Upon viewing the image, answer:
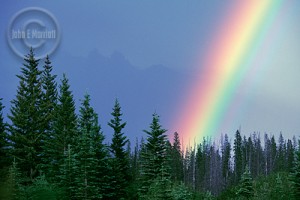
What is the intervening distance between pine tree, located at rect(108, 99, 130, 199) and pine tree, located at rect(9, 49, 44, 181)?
1127 cm

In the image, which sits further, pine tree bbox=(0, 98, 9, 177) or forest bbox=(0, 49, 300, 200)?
pine tree bbox=(0, 98, 9, 177)

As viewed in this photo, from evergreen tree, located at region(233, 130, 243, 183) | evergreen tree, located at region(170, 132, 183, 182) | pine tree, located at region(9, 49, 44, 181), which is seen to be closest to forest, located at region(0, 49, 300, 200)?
pine tree, located at region(9, 49, 44, 181)

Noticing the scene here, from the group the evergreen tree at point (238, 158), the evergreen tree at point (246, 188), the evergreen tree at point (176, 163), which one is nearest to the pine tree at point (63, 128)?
the evergreen tree at point (246, 188)

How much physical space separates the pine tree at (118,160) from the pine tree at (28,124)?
1127 cm

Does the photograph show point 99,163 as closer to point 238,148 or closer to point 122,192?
point 122,192

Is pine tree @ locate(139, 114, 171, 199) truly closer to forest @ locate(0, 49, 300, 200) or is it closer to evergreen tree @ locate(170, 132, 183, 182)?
forest @ locate(0, 49, 300, 200)

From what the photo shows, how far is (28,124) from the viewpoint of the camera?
4897 centimetres

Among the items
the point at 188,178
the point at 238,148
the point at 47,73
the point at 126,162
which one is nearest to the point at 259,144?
the point at 238,148

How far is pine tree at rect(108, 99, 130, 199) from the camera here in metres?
38.5

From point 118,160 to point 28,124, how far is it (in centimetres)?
1529

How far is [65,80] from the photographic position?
47.6 metres

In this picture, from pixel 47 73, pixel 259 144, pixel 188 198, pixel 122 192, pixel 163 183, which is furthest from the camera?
pixel 259 144

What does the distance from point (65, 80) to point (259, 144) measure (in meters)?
105

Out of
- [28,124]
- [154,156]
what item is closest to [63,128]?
[28,124]
